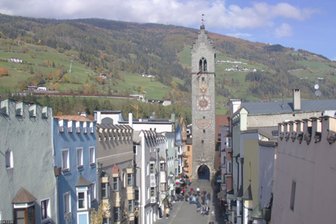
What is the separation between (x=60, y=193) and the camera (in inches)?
1139

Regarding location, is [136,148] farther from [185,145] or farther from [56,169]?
[185,145]

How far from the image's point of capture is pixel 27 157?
80.3 ft

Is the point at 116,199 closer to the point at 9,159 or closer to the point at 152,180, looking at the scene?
the point at 152,180

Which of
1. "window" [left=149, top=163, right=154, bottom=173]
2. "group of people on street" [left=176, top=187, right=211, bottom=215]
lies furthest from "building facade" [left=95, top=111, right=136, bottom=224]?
"group of people on street" [left=176, top=187, right=211, bottom=215]

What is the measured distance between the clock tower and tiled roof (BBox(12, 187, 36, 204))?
74238 mm

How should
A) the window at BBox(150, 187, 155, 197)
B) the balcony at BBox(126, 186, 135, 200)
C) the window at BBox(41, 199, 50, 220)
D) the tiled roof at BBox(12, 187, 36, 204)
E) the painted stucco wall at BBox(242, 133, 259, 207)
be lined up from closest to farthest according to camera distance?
1. the tiled roof at BBox(12, 187, 36, 204)
2. the window at BBox(41, 199, 50, 220)
3. the painted stucco wall at BBox(242, 133, 259, 207)
4. the balcony at BBox(126, 186, 135, 200)
5. the window at BBox(150, 187, 155, 197)

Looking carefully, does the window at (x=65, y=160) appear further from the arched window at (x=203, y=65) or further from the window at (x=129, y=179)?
the arched window at (x=203, y=65)

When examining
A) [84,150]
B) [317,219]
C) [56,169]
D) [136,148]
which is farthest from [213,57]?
[317,219]

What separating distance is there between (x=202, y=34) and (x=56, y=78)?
78.9m

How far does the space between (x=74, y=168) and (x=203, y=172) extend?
7802cm

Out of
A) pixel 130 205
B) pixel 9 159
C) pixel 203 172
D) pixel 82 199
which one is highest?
pixel 9 159

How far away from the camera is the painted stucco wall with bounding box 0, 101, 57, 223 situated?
22.3 metres

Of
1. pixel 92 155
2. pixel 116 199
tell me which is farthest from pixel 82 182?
pixel 116 199

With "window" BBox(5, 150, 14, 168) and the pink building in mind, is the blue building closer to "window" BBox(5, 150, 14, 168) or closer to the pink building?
"window" BBox(5, 150, 14, 168)
